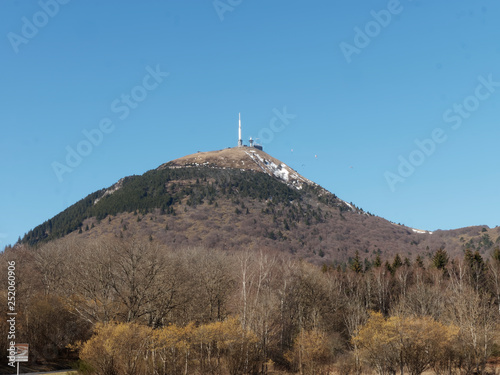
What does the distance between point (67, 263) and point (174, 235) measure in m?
113

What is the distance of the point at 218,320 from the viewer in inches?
2200

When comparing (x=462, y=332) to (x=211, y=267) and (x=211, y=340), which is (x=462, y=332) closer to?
(x=211, y=340)

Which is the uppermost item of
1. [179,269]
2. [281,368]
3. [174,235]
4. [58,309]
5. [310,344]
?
[174,235]

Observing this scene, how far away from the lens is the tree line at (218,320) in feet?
143

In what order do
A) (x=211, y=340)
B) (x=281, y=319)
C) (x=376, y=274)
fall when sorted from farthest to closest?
1. (x=376, y=274)
2. (x=281, y=319)
3. (x=211, y=340)

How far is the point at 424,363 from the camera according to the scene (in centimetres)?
4459

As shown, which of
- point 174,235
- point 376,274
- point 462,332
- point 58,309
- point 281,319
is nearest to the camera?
point 462,332

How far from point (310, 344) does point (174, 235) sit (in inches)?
5758

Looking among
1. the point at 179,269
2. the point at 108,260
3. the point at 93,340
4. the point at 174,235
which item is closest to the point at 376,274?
the point at 179,269

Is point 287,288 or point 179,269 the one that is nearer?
point 179,269

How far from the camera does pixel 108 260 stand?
5731cm

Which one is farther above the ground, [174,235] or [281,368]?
[174,235]

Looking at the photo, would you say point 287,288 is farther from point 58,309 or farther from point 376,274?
point 58,309

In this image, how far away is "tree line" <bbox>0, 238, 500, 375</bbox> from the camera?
43.4 meters
